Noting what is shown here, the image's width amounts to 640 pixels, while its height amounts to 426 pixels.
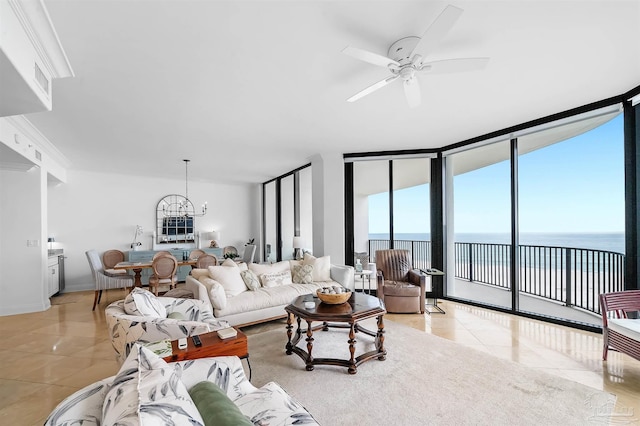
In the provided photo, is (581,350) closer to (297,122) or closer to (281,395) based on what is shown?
(281,395)

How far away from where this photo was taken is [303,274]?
4.39 m

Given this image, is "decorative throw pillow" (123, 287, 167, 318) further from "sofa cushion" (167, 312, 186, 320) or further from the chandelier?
the chandelier

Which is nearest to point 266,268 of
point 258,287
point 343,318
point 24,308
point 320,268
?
point 258,287

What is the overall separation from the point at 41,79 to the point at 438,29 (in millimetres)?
2907

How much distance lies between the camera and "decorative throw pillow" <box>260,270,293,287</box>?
416 cm

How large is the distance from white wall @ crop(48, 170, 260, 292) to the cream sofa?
13.5 ft

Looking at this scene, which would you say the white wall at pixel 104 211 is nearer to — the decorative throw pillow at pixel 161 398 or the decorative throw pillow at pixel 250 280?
the decorative throw pillow at pixel 250 280

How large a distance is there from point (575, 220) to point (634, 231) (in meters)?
1.07

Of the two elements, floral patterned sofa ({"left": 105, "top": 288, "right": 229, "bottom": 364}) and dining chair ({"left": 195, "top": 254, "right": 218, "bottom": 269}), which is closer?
floral patterned sofa ({"left": 105, "top": 288, "right": 229, "bottom": 364})

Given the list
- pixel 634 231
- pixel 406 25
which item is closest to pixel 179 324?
pixel 406 25

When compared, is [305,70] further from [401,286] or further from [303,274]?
[401,286]

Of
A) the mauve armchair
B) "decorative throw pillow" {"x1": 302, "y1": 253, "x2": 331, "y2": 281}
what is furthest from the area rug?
"decorative throw pillow" {"x1": 302, "y1": 253, "x2": 331, "y2": 281}

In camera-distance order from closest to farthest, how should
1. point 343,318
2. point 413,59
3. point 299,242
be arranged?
point 413,59 → point 343,318 → point 299,242

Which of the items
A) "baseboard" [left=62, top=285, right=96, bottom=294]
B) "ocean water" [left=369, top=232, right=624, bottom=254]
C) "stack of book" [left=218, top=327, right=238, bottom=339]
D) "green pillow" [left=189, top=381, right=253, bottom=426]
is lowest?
"baseboard" [left=62, top=285, right=96, bottom=294]
